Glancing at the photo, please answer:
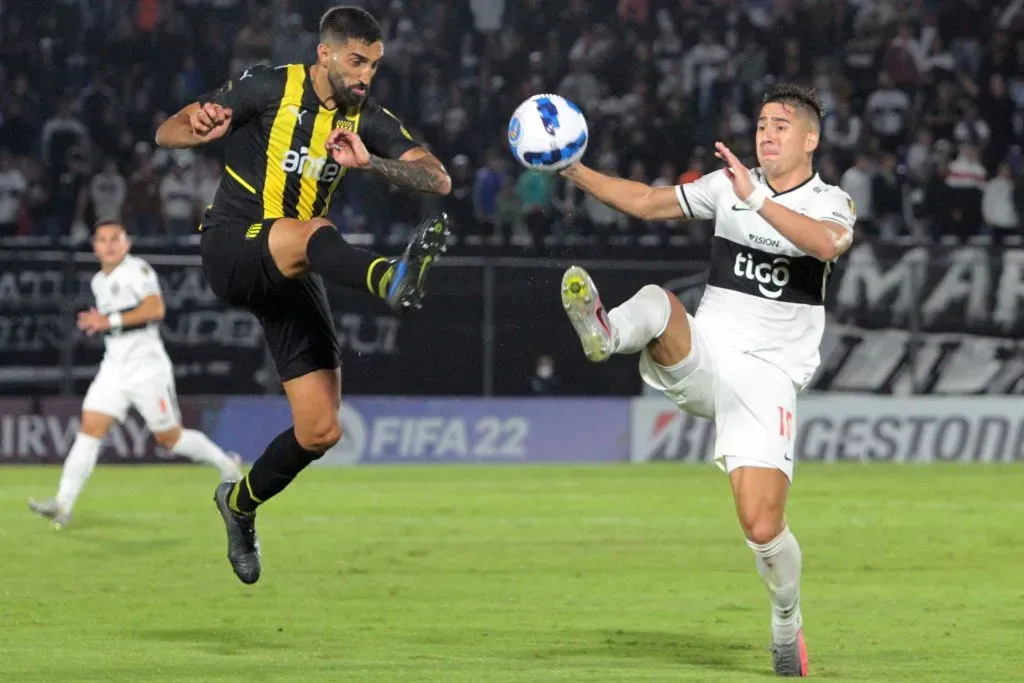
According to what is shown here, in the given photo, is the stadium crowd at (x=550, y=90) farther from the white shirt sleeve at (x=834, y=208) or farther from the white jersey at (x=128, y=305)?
the white shirt sleeve at (x=834, y=208)

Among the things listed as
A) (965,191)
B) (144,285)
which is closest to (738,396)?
(144,285)

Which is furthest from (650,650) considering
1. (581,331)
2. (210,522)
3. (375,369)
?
(375,369)

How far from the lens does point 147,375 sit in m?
13.2

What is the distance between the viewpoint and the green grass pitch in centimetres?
714

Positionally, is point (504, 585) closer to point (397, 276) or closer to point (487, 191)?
point (397, 276)

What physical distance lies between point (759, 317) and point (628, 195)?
2.45 feet

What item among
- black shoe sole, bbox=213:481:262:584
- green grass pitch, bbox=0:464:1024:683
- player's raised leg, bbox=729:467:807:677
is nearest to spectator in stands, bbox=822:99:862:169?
green grass pitch, bbox=0:464:1024:683

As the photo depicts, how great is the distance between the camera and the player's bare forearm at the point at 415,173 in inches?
283

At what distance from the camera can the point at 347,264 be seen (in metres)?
6.98

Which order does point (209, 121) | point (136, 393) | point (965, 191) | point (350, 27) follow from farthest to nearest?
point (965, 191) < point (136, 393) < point (350, 27) < point (209, 121)

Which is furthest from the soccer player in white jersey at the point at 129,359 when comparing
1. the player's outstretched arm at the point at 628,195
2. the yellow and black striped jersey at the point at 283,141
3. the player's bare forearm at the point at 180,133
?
the player's outstretched arm at the point at 628,195

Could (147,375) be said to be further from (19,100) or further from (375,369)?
(19,100)

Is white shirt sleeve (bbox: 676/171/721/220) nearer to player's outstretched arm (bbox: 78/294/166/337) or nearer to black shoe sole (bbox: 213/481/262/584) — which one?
black shoe sole (bbox: 213/481/262/584)

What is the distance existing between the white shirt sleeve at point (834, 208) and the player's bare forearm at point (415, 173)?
1615 mm
